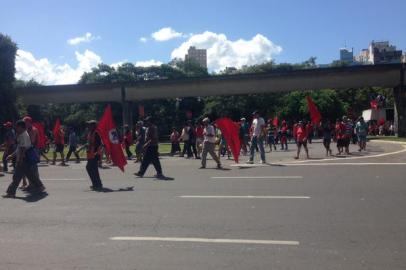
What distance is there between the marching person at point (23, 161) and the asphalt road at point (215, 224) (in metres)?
0.34

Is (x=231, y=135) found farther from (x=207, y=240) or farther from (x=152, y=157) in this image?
(x=207, y=240)

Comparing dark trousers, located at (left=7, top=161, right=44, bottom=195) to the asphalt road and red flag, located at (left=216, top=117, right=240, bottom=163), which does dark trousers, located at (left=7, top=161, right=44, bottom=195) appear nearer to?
the asphalt road

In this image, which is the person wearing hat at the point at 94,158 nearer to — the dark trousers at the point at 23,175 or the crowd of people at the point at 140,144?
the crowd of people at the point at 140,144

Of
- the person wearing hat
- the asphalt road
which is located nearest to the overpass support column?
the asphalt road

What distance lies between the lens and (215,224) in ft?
26.8

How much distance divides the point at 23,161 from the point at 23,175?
12.9 inches

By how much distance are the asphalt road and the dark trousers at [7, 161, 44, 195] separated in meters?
0.31

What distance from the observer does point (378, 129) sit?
50.8 meters

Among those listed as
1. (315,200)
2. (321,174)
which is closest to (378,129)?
(321,174)

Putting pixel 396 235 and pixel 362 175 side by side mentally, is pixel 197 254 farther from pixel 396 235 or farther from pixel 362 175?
pixel 362 175

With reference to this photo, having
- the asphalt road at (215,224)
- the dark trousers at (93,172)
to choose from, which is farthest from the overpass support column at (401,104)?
the dark trousers at (93,172)

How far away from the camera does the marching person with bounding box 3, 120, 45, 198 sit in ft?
39.2

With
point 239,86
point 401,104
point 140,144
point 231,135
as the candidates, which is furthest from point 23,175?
point 239,86

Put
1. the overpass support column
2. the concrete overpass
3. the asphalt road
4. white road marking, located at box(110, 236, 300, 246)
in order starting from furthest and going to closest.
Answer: the concrete overpass, the overpass support column, white road marking, located at box(110, 236, 300, 246), the asphalt road
